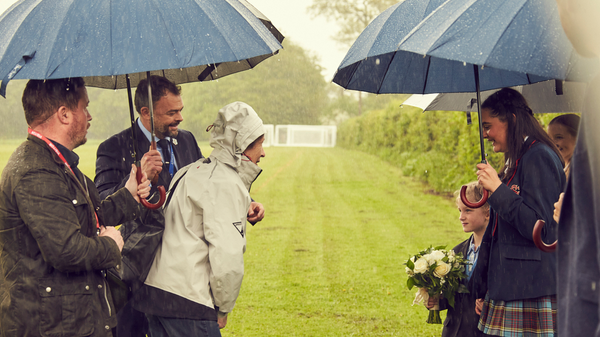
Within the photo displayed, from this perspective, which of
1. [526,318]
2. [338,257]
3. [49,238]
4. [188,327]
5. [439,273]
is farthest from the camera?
[338,257]

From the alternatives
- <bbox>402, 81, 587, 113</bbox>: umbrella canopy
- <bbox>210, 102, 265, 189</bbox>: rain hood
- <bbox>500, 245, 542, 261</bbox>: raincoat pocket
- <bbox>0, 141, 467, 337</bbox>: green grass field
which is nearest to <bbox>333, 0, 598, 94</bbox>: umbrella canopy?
<bbox>210, 102, 265, 189</bbox>: rain hood

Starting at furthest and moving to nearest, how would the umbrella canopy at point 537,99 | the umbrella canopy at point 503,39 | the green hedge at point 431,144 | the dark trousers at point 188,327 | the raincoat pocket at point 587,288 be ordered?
1. the green hedge at point 431,144
2. the umbrella canopy at point 537,99
3. the dark trousers at point 188,327
4. the umbrella canopy at point 503,39
5. the raincoat pocket at point 587,288

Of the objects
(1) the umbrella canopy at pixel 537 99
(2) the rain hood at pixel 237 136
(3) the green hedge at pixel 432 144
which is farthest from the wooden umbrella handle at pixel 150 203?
(3) the green hedge at pixel 432 144

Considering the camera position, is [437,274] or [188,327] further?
[437,274]

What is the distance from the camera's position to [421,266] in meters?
3.27

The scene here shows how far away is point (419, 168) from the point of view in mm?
16609

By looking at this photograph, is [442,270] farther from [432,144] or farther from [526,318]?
[432,144]

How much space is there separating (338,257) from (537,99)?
189 inches

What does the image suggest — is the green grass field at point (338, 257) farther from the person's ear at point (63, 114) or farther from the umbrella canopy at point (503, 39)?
the umbrella canopy at point (503, 39)

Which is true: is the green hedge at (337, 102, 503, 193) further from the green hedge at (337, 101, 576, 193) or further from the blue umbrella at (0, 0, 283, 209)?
the blue umbrella at (0, 0, 283, 209)

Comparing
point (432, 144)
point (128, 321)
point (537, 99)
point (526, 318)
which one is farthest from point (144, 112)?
point (432, 144)

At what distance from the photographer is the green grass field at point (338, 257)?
5355 millimetres

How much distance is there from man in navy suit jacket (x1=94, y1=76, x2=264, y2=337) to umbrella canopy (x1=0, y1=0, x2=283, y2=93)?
806mm

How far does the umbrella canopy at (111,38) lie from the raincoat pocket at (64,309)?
88 cm
